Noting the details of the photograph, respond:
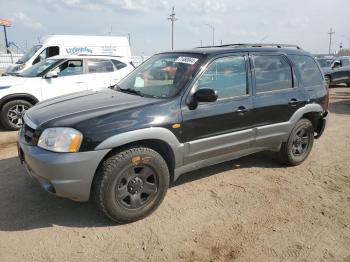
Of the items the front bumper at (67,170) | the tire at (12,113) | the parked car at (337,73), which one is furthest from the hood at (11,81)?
the parked car at (337,73)

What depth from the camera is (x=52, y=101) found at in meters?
4.29

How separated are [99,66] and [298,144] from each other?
547 centimetres

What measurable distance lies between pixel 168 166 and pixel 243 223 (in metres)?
1.02

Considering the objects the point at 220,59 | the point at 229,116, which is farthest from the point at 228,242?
the point at 220,59

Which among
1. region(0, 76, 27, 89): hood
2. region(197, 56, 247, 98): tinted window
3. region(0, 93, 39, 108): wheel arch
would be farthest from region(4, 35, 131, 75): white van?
region(197, 56, 247, 98): tinted window

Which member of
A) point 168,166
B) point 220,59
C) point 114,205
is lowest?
point 114,205

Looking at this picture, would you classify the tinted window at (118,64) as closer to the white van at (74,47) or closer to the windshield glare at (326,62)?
the white van at (74,47)

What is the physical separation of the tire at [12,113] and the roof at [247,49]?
14.8ft

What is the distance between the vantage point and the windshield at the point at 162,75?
3.98 m

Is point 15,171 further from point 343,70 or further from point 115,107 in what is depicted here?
point 343,70

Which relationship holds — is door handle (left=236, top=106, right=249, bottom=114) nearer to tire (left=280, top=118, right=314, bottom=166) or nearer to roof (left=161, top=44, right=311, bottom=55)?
roof (left=161, top=44, right=311, bottom=55)

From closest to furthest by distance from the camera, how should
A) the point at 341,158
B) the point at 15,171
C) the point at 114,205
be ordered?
the point at 114,205
the point at 15,171
the point at 341,158

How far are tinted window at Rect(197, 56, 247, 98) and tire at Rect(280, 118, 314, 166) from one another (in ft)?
4.10

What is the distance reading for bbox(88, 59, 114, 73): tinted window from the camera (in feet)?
28.4
